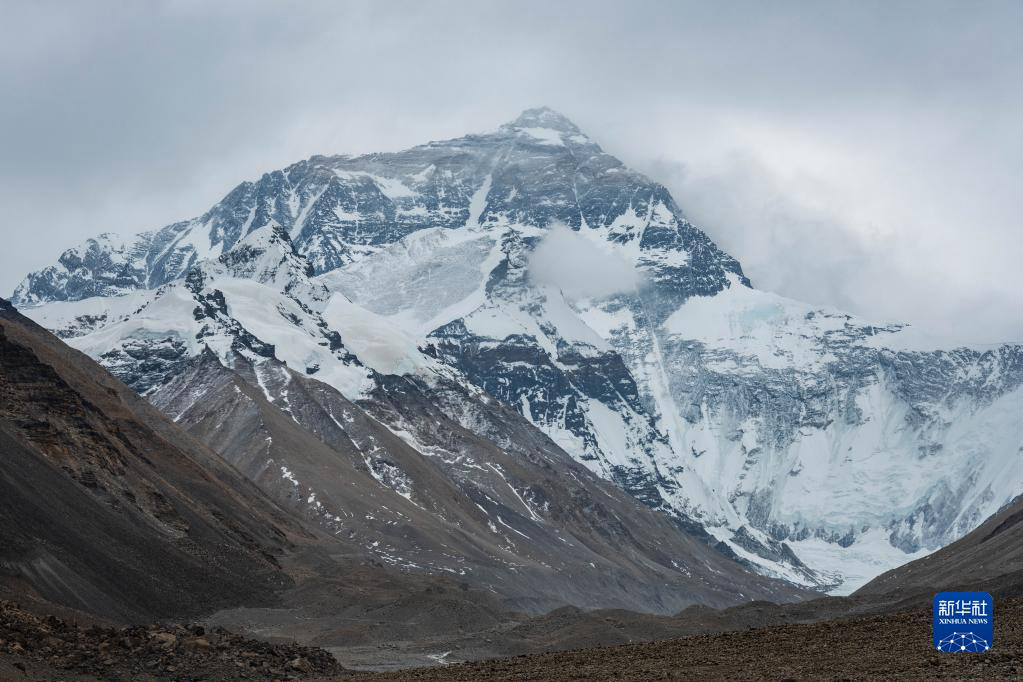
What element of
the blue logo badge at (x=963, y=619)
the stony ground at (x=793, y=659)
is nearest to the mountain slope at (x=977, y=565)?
the stony ground at (x=793, y=659)

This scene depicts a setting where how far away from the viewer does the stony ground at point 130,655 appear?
62.5 meters

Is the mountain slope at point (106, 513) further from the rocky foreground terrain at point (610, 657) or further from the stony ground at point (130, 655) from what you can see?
the rocky foreground terrain at point (610, 657)

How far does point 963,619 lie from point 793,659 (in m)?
12.4

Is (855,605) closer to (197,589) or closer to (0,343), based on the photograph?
(197,589)

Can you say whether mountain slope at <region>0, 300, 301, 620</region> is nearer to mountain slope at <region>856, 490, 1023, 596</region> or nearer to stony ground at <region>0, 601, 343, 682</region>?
stony ground at <region>0, 601, 343, 682</region>

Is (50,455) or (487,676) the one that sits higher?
(50,455)

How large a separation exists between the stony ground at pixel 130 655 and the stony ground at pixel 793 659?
9.58m

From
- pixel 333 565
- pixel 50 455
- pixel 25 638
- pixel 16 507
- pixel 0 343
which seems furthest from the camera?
pixel 333 565

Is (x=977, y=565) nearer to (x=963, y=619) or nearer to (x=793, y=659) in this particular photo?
(x=793, y=659)

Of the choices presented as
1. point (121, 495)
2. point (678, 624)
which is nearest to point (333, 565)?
point (121, 495)

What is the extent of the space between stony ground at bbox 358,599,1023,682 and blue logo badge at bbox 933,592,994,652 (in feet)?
6.19

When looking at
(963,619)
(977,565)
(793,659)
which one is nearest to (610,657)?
(793,659)

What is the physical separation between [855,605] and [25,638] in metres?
101

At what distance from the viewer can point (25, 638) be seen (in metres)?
64.2
